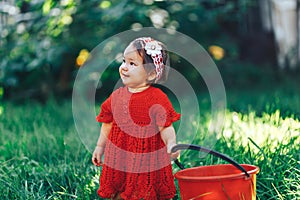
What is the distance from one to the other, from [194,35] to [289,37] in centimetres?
152

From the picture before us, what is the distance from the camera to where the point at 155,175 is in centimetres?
244

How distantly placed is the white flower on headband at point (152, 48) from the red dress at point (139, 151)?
0.56 feet

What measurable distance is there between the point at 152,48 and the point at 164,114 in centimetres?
31

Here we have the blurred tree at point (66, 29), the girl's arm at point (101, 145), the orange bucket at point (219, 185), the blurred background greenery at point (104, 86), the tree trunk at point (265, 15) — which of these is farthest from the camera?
the tree trunk at point (265, 15)

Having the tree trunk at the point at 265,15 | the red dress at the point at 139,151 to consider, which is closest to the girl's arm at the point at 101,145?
the red dress at the point at 139,151

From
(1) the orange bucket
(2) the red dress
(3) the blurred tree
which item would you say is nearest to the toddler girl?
(2) the red dress

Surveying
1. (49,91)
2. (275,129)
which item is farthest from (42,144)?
(49,91)

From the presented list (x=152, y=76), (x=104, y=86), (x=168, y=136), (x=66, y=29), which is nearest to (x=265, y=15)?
(x=104, y=86)

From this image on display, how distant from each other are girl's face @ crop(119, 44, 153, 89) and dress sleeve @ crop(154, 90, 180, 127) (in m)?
0.13

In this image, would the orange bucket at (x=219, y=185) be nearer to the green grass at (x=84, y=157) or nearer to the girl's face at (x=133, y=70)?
the green grass at (x=84, y=157)

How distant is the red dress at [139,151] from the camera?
2.43 meters

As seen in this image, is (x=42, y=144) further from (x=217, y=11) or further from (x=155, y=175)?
(x=217, y=11)

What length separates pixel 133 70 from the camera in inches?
97.2

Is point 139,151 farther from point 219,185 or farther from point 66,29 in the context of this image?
point 66,29
